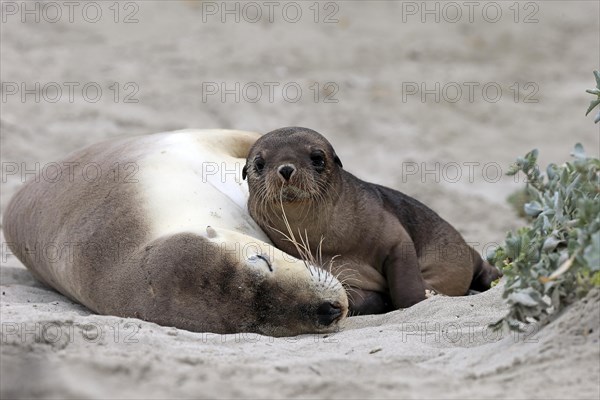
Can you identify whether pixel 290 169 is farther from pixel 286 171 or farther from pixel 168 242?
pixel 168 242

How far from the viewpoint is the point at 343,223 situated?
5824 millimetres

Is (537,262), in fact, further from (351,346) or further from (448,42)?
(448,42)

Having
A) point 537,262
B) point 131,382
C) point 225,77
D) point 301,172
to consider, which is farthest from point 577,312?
point 225,77

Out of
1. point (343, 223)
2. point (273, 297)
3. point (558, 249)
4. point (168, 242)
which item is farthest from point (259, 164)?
point (558, 249)

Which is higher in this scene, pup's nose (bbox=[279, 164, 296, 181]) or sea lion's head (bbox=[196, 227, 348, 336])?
pup's nose (bbox=[279, 164, 296, 181])

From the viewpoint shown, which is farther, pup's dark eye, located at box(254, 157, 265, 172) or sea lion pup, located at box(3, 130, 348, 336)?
pup's dark eye, located at box(254, 157, 265, 172)

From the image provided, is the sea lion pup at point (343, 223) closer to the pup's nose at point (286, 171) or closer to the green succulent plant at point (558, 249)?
the pup's nose at point (286, 171)

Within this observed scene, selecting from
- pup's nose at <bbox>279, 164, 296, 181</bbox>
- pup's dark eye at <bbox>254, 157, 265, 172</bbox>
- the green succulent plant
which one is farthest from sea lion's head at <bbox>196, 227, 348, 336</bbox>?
the green succulent plant

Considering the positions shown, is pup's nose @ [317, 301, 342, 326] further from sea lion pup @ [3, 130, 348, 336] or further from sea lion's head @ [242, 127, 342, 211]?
sea lion's head @ [242, 127, 342, 211]

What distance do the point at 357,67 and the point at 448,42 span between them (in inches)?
48.3

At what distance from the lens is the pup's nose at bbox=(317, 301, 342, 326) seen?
15.7 ft

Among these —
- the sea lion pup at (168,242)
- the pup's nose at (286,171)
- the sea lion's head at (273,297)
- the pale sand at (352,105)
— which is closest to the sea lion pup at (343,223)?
the pup's nose at (286,171)

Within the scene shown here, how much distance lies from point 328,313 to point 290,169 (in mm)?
857

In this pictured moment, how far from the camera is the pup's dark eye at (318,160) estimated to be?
5.57 meters
